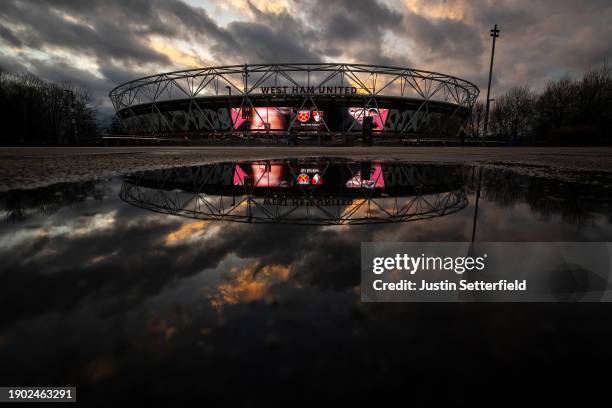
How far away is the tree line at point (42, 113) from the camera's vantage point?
35.5 meters

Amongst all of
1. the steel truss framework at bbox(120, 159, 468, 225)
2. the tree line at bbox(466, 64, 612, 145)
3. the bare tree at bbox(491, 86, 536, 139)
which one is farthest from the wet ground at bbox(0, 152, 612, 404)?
the bare tree at bbox(491, 86, 536, 139)

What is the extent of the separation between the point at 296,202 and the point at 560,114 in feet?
187

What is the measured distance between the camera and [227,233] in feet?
5.29

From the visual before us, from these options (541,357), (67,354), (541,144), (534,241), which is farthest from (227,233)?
(541,144)

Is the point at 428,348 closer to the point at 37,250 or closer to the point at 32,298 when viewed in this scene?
the point at 32,298

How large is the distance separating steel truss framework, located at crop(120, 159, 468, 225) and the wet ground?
223 millimetres

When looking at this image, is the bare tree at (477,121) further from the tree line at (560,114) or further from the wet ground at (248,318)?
the wet ground at (248,318)

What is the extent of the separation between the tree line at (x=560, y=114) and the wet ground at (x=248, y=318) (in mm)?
33693

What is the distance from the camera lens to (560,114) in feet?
142

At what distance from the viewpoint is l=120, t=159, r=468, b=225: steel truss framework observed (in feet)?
6.72
